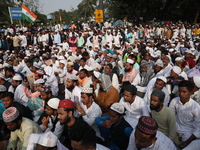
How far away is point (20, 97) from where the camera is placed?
159 inches

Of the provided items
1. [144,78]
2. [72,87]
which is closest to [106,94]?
[72,87]

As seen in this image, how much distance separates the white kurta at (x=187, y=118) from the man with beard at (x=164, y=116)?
232mm

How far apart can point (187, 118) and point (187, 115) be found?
6 cm

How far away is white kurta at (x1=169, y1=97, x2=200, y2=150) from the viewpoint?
2.69 metres

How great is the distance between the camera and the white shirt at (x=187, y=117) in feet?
8.83

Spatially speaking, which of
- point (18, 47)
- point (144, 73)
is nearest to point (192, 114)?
point (144, 73)

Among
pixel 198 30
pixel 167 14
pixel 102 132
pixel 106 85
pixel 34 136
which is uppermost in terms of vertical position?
pixel 167 14

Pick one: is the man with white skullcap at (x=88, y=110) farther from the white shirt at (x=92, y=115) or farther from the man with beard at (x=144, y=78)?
the man with beard at (x=144, y=78)

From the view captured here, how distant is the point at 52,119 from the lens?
3.02 m

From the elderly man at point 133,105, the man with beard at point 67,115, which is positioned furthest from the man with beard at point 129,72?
the man with beard at point 67,115

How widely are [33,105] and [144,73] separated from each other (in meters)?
2.87

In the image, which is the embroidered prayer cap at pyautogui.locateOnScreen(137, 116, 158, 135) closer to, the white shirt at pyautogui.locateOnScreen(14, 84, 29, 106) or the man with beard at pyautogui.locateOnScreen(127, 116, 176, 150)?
the man with beard at pyautogui.locateOnScreen(127, 116, 176, 150)

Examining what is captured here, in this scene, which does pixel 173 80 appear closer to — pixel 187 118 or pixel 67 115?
pixel 187 118

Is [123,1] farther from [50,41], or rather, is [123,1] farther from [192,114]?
[192,114]
